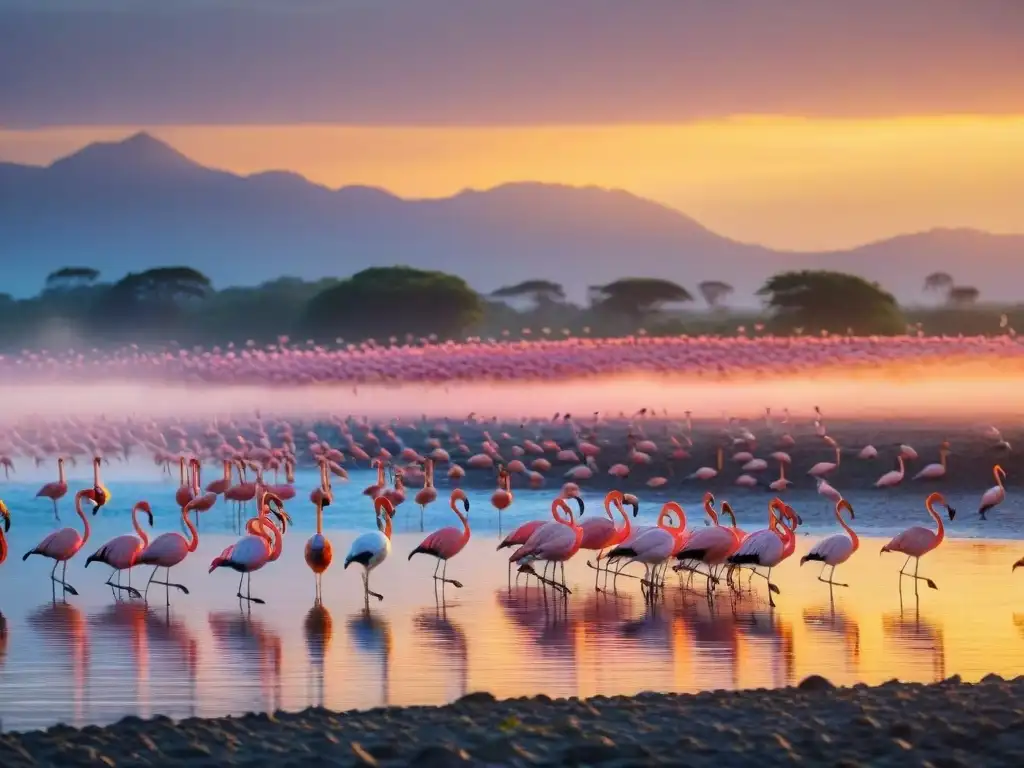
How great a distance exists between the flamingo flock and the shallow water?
58.2 ft

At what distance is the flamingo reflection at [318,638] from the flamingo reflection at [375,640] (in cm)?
15

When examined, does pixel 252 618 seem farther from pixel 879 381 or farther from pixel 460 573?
pixel 879 381

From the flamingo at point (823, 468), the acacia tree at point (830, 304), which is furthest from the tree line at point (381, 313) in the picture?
the flamingo at point (823, 468)

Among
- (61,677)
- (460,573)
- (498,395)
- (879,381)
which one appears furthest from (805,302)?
(61,677)

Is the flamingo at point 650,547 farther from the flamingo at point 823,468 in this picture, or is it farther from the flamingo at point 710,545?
the flamingo at point 823,468

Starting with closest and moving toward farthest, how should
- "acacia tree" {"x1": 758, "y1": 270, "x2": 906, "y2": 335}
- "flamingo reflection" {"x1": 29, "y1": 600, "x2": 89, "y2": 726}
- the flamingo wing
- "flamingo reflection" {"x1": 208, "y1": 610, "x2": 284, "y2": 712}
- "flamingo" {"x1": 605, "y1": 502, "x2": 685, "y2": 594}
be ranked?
"flamingo reflection" {"x1": 29, "y1": 600, "x2": 89, "y2": 726} < "flamingo reflection" {"x1": 208, "y1": 610, "x2": 284, "y2": 712} < the flamingo wing < "flamingo" {"x1": 605, "y1": 502, "x2": 685, "y2": 594} < "acacia tree" {"x1": 758, "y1": 270, "x2": 906, "y2": 335}

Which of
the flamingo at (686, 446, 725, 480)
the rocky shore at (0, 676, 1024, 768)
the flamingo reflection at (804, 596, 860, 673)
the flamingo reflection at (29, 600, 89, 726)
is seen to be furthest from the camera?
the flamingo at (686, 446, 725, 480)

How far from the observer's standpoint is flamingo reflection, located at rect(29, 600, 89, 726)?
28.8 feet

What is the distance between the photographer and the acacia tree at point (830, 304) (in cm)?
4709

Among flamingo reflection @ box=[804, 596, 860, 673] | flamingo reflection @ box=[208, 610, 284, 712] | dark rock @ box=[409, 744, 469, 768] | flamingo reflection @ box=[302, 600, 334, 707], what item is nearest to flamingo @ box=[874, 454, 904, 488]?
flamingo reflection @ box=[804, 596, 860, 673]

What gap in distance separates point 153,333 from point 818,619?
39.1 m

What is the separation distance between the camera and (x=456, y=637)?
10891 mm

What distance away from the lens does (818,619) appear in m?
11.6

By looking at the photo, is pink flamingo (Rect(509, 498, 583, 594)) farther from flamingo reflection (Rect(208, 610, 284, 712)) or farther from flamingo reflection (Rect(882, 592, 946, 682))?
flamingo reflection (Rect(882, 592, 946, 682))
